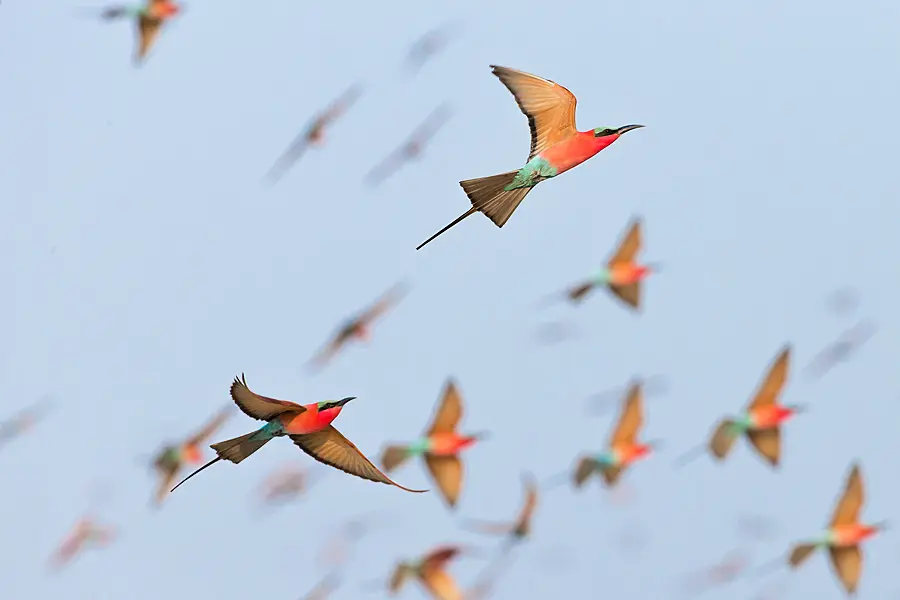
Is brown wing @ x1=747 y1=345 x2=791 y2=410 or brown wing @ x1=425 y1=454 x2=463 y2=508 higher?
brown wing @ x1=425 y1=454 x2=463 y2=508

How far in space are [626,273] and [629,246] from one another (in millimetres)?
227

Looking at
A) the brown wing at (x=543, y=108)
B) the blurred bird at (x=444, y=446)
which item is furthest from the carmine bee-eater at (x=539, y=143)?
the blurred bird at (x=444, y=446)

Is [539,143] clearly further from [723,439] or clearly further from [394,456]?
[723,439]

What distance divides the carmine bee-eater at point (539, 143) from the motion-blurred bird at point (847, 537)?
4.20 meters

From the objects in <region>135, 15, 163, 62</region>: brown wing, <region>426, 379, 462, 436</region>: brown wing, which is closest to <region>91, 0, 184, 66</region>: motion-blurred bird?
<region>135, 15, 163, 62</region>: brown wing

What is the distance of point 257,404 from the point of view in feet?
27.1

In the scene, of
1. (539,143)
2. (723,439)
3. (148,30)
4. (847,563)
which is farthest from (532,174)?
(148,30)

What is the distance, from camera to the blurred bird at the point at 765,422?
12.5 metres

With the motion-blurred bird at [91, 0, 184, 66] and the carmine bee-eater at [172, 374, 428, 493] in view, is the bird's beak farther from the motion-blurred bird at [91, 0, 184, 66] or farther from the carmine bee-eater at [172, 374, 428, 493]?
the motion-blurred bird at [91, 0, 184, 66]

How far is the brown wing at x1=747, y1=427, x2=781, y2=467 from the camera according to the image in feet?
41.1

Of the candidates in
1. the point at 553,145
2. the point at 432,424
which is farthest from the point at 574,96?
the point at 432,424

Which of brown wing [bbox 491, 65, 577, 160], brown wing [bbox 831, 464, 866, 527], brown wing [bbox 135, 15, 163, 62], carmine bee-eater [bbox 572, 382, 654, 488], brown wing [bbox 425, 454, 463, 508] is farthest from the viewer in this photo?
carmine bee-eater [bbox 572, 382, 654, 488]

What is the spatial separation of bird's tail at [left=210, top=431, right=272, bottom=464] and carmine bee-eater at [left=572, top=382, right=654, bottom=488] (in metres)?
5.18

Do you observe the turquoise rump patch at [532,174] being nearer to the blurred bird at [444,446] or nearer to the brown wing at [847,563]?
the blurred bird at [444,446]
